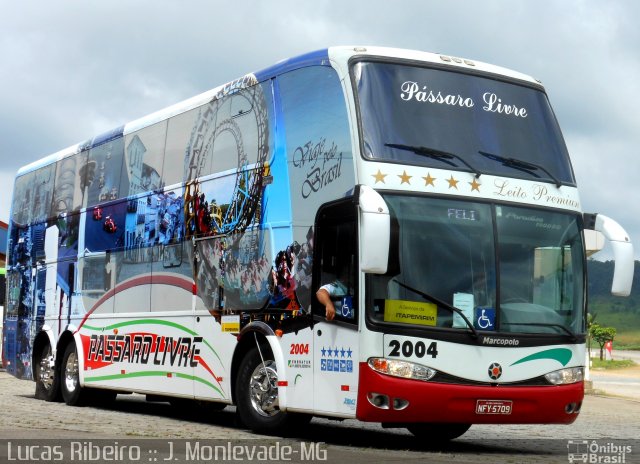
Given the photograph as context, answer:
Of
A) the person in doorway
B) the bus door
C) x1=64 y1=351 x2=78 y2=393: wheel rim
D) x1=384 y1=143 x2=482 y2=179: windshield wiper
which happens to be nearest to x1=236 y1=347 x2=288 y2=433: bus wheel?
the bus door

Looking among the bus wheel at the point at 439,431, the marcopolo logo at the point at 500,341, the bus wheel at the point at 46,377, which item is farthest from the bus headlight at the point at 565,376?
the bus wheel at the point at 46,377

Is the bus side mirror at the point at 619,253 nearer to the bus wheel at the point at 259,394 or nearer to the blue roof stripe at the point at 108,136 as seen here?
the bus wheel at the point at 259,394

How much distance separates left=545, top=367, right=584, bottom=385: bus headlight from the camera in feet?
41.8

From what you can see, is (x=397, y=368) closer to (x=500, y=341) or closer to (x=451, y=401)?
(x=451, y=401)

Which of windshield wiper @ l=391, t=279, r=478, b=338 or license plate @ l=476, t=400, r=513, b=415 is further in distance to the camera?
license plate @ l=476, t=400, r=513, b=415

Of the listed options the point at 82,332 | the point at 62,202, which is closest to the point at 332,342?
the point at 82,332

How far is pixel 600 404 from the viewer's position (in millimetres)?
27484

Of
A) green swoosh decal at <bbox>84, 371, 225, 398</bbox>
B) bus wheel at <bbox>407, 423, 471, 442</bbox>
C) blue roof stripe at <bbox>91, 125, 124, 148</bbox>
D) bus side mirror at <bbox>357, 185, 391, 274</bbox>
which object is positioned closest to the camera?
bus side mirror at <bbox>357, 185, 391, 274</bbox>

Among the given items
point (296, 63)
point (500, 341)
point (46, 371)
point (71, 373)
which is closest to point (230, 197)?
point (296, 63)

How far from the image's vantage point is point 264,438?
12836 millimetres

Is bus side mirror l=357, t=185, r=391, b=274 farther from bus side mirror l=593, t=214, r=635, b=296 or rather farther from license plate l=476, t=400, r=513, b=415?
bus side mirror l=593, t=214, r=635, b=296

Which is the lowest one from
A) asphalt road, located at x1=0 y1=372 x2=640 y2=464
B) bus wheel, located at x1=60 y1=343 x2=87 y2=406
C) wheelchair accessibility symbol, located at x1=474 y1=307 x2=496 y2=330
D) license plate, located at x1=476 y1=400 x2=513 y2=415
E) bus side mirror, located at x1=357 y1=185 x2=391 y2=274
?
asphalt road, located at x1=0 y1=372 x2=640 y2=464

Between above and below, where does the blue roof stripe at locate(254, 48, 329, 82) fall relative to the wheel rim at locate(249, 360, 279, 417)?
above

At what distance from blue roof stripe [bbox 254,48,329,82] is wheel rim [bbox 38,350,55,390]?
749 cm
